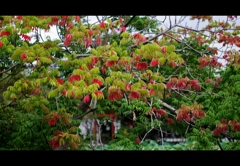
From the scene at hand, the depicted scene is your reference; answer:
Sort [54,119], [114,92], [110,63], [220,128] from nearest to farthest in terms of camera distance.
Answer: [114,92] < [110,63] < [54,119] < [220,128]

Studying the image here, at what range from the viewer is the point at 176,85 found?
4.57m

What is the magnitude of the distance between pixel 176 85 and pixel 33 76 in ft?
5.88

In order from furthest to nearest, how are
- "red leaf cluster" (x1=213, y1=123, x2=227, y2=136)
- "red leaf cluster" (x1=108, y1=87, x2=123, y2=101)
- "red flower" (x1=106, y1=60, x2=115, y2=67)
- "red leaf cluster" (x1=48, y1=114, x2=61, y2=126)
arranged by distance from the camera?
"red leaf cluster" (x1=213, y1=123, x2=227, y2=136), "red leaf cluster" (x1=48, y1=114, x2=61, y2=126), "red flower" (x1=106, y1=60, x2=115, y2=67), "red leaf cluster" (x1=108, y1=87, x2=123, y2=101)

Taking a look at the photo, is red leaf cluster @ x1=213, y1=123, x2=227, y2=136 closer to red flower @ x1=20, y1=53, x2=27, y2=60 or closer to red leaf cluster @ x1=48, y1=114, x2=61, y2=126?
red leaf cluster @ x1=48, y1=114, x2=61, y2=126

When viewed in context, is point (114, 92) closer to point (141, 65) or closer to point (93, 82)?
point (93, 82)

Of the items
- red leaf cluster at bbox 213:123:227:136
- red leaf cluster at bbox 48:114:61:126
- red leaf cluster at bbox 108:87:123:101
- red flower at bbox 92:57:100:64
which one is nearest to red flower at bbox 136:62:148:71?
red flower at bbox 92:57:100:64

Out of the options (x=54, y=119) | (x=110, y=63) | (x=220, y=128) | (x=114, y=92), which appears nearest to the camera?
(x=114, y=92)

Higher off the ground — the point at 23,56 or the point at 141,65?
the point at 23,56

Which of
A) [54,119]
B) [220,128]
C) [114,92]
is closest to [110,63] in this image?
[114,92]

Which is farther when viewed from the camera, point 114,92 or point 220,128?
point 220,128

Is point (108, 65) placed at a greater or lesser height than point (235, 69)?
greater

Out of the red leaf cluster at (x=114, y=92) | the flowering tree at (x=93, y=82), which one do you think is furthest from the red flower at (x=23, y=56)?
the red leaf cluster at (x=114, y=92)
